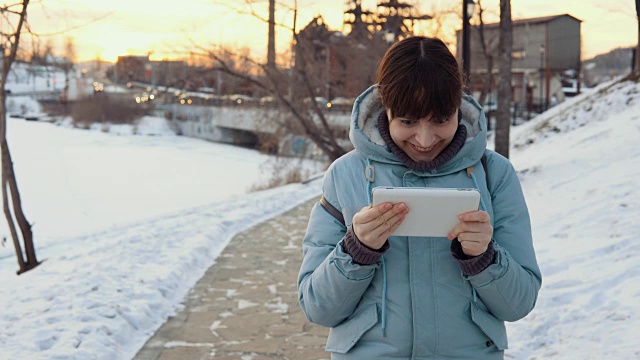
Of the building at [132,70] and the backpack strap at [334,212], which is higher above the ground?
the building at [132,70]

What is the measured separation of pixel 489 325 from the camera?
2164mm

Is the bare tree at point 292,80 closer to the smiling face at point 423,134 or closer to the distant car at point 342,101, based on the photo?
the distant car at point 342,101

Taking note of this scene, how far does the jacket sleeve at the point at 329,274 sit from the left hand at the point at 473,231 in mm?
247

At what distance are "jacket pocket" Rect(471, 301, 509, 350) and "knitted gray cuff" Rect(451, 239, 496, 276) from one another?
15 centimetres

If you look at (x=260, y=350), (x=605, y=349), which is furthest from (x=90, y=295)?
(x=605, y=349)

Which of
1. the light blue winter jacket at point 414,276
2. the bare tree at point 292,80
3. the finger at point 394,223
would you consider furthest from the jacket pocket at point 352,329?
the bare tree at point 292,80

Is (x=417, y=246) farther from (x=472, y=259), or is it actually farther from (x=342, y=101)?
(x=342, y=101)

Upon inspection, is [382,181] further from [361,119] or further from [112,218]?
[112,218]

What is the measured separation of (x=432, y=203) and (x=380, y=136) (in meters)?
0.33

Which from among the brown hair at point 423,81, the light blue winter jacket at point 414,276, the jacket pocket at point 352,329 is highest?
the brown hair at point 423,81

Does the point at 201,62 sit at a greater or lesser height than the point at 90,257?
greater

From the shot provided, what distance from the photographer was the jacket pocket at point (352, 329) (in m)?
2.15

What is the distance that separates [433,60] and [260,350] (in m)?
4.69

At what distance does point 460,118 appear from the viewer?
88.3 inches
